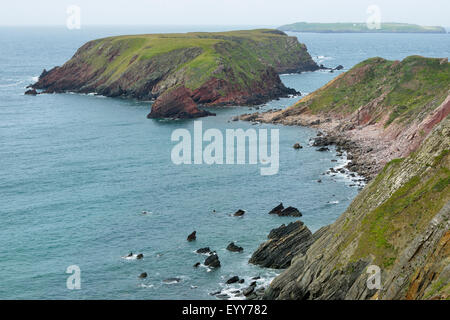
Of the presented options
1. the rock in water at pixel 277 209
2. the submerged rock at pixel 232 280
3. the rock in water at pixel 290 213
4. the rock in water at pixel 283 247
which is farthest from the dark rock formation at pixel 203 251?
the rock in water at pixel 277 209

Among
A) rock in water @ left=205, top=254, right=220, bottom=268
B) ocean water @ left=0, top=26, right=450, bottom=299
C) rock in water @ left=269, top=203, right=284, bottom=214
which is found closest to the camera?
ocean water @ left=0, top=26, right=450, bottom=299

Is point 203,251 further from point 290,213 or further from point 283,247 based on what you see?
point 290,213

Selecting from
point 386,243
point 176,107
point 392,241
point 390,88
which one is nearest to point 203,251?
point 386,243

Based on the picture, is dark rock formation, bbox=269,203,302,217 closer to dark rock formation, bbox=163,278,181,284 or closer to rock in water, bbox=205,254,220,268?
rock in water, bbox=205,254,220,268

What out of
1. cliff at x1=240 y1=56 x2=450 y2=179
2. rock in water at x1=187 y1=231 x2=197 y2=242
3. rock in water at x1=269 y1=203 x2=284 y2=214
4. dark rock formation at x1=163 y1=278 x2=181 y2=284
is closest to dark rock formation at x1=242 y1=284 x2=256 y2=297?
dark rock formation at x1=163 y1=278 x2=181 y2=284

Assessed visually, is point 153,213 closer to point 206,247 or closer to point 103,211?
point 103,211

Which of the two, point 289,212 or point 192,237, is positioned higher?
point 289,212

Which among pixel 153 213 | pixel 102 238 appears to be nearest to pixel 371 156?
pixel 153 213
